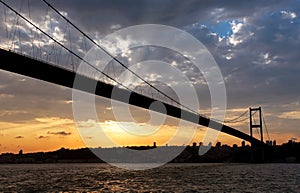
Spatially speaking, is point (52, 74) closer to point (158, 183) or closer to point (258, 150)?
point (158, 183)

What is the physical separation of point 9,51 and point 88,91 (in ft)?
40.3

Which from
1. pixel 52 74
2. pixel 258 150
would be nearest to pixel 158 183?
pixel 52 74

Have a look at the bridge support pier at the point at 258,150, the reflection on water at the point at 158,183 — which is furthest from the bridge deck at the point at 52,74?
the bridge support pier at the point at 258,150

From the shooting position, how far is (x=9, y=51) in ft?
106

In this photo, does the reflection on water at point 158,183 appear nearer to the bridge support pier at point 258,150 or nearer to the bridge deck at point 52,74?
the bridge deck at point 52,74

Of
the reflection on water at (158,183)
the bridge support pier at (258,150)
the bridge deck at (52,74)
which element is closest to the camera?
the bridge deck at (52,74)

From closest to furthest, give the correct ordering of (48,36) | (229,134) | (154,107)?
(48,36), (154,107), (229,134)

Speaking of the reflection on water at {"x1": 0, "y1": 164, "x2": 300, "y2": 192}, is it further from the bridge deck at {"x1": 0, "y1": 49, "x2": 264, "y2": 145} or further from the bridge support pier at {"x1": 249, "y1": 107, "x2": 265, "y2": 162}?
the bridge support pier at {"x1": 249, "y1": 107, "x2": 265, "y2": 162}

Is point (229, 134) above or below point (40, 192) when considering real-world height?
above

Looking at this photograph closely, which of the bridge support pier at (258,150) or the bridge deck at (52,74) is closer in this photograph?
the bridge deck at (52,74)

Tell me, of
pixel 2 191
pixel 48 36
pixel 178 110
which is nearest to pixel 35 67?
pixel 48 36

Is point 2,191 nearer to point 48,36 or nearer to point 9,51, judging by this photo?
point 9,51

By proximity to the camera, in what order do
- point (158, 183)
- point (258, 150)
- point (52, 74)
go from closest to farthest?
point (52, 74) → point (158, 183) → point (258, 150)

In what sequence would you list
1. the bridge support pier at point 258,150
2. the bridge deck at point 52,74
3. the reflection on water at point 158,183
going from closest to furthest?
the bridge deck at point 52,74, the reflection on water at point 158,183, the bridge support pier at point 258,150
